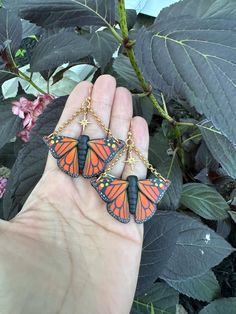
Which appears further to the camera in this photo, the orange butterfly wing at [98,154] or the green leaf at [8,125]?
the green leaf at [8,125]

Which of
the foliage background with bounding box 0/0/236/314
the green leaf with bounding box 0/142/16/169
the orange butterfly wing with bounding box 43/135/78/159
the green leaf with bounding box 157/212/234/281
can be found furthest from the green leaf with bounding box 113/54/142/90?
the green leaf with bounding box 0/142/16/169

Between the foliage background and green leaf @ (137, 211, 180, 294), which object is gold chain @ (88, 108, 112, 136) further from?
green leaf @ (137, 211, 180, 294)

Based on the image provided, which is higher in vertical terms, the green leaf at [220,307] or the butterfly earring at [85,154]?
the butterfly earring at [85,154]

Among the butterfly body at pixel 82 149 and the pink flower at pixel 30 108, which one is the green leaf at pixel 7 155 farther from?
the butterfly body at pixel 82 149

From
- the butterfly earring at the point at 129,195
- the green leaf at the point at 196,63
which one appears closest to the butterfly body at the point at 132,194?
the butterfly earring at the point at 129,195

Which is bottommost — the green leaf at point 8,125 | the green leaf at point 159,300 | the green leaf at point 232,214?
the green leaf at point 159,300

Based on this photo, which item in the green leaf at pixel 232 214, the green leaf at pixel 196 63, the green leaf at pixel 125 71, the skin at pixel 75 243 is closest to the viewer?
the green leaf at pixel 196 63

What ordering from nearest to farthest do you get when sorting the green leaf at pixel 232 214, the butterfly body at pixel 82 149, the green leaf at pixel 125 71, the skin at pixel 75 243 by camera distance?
1. the skin at pixel 75 243
2. the butterfly body at pixel 82 149
3. the green leaf at pixel 125 71
4. the green leaf at pixel 232 214
